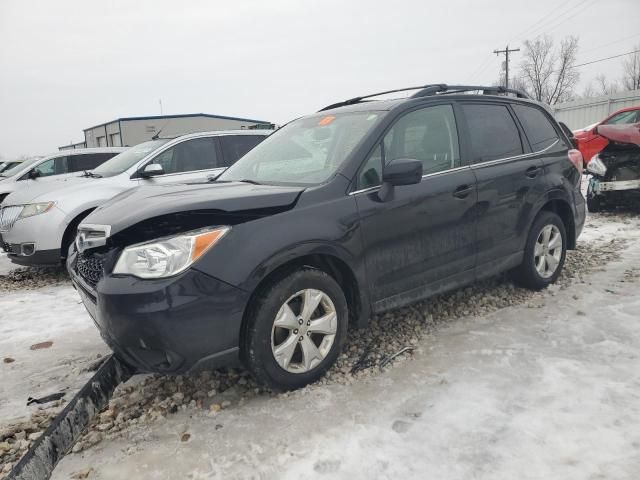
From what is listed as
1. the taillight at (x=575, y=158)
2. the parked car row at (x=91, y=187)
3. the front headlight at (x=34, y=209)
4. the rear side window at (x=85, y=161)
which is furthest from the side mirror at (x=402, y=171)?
the rear side window at (x=85, y=161)

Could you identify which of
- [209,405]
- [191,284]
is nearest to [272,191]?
[191,284]

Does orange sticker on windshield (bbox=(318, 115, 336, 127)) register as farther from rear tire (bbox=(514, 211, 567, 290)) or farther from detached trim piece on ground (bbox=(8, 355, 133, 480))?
detached trim piece on ground (bbox=(8, 355, 133, 480))

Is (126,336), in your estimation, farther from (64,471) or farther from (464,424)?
(464,424)

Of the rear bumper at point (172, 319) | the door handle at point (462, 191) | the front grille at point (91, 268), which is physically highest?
the door handle at point (462, 191)

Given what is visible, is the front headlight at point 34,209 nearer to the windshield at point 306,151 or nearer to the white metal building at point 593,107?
the windshield at point 306,151

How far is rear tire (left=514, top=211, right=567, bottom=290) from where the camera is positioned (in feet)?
14.1

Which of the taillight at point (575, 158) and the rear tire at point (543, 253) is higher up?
the taillight at point (575, 158)

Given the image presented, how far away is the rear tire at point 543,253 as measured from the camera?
429cm

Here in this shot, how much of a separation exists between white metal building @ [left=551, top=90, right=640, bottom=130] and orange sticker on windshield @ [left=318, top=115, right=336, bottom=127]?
20385 millimetres

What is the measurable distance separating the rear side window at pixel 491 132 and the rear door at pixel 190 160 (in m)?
3.55

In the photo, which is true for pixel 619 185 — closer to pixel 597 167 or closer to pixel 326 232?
pixel 597 167

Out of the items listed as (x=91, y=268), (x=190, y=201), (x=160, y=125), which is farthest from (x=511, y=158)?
(x=160, y=125)

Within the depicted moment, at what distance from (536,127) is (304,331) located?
10.2 ft

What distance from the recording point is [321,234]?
2832 millimetres
